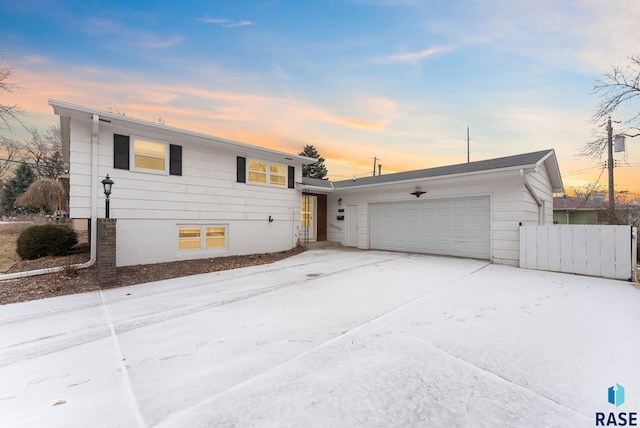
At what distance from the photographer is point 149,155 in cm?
739

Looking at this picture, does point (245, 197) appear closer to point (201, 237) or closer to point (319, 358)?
point (201, 237)

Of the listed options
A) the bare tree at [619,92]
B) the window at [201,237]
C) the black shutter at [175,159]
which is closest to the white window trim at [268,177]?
the window at [201,237]

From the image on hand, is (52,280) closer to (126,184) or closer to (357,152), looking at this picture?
(126,184)

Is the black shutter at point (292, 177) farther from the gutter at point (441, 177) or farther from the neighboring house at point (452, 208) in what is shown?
the gutter at point (441, 177)

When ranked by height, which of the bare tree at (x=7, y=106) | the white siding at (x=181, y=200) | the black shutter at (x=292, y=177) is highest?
the bare tree at (x=7, y=106)

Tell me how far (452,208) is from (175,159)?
9.29 metres

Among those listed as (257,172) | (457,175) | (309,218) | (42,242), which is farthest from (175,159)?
(457,175)

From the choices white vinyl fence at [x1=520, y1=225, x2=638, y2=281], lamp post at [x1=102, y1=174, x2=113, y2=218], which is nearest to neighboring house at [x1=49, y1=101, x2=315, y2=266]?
lamp post at [x1=102, y1=174, x2=113, y2=218]

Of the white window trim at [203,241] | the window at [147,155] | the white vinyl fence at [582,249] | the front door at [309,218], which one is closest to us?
the white vinyl fence at [582,249]

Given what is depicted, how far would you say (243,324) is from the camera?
11.2 ft

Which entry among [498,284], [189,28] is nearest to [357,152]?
[189,28]

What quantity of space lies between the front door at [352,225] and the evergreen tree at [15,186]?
124 ft

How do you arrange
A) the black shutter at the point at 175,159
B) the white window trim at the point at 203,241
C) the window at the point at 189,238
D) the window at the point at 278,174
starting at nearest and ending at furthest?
the black shutter at the point at 175,159 < the white window trim at the point at 203,241 < the window at the point at 189,238 < the window at the point at 278,174

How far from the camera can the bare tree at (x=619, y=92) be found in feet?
30.8
